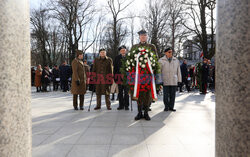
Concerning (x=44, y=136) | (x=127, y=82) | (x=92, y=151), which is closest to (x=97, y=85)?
(x=127, y=82)

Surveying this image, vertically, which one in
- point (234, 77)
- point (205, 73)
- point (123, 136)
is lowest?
point (123, 136)

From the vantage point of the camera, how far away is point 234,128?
1.21 metres

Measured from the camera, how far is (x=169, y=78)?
7.75 m

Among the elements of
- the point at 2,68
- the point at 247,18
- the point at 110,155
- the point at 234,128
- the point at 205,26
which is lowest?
the point at 110,155

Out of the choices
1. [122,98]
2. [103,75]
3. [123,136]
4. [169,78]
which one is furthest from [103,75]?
[123,136]

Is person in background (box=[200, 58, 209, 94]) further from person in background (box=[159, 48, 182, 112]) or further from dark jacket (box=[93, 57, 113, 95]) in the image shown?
dark jacket (box=[93, 57, 113, 95])

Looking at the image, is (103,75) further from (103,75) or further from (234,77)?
(234,77)

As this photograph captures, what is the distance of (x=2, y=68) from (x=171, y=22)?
27446 mm

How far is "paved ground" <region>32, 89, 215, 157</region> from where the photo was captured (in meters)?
3.69

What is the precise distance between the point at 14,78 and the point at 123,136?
365cm

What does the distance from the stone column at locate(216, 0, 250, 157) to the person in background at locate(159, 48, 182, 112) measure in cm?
651

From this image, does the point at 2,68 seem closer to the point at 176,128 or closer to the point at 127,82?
the point at 176,128

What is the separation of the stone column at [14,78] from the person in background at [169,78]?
6739 millimetres

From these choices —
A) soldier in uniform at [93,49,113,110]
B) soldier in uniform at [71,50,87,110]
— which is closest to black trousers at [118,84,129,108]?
soldier in uniform at [93,49,113,110]
